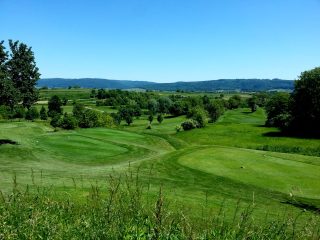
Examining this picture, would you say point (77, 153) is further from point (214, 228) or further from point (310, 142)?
point (310, 142)

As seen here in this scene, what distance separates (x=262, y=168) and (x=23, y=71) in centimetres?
2486

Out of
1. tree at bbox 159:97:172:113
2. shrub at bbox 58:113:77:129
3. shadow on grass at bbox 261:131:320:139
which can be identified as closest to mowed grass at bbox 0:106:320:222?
shrub at bbox 58:113:77:129

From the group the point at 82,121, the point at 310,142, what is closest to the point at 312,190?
the point at 310,142

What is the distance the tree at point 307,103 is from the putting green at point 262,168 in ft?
156

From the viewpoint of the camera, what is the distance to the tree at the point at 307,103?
79625 millimetres

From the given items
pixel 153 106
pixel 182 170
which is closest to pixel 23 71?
pixel 182 170

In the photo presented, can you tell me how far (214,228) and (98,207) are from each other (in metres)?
2.16

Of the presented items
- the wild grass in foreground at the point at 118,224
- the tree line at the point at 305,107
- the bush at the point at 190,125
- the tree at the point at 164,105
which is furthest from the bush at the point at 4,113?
the wild grass in foreground at the point at 118,224

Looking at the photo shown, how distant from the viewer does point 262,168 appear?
2958 cm

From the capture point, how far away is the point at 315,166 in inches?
1246

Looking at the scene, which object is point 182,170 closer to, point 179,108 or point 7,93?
point 7,93

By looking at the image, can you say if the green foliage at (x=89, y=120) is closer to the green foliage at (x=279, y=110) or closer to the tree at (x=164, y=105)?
the green foliage at (x=279, y=110)

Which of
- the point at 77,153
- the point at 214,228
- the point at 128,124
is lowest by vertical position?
the point at 128,124

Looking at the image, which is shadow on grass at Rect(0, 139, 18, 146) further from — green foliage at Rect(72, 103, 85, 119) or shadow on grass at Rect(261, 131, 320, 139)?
shadow on grass at Rect(261, 131, 320, 139)
